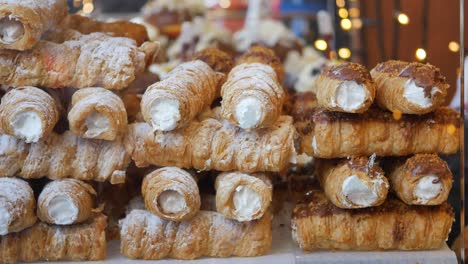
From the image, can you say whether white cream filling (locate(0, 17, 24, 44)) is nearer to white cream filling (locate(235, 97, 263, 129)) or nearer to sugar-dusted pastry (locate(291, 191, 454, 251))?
white cream filling (locate(235, 97, 263, 129))

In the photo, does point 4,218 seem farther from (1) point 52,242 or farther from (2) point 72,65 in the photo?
(2) point 72,65

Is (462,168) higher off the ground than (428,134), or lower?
lower

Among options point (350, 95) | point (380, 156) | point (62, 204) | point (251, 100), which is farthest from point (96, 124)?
point (380, 156)

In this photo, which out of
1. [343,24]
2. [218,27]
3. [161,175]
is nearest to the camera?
[161,175]

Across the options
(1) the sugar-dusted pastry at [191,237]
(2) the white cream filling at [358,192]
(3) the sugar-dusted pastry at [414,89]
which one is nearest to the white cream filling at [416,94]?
(3) the sugar-dusted pastry at [414,89]

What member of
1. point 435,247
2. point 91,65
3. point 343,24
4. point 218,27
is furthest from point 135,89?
point 218,27

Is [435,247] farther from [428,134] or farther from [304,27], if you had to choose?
[304,27]
